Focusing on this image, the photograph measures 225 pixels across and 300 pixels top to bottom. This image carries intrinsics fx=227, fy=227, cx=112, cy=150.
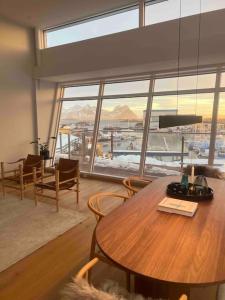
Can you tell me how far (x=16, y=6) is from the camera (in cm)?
486

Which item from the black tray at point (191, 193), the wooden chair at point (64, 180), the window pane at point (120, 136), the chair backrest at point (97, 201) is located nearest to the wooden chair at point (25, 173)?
the wooden chair at point (64, 180)

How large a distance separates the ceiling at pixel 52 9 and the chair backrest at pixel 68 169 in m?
3.25

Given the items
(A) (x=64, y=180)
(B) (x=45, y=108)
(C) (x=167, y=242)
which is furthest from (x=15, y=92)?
(C) (x=167, y=242)

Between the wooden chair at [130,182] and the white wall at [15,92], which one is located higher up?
the white wall at [15,92]

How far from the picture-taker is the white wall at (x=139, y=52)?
389 centimetres

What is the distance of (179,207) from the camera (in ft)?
6.20

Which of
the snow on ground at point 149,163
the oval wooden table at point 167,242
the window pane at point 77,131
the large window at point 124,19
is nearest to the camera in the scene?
the oval wooden table at point 167,242

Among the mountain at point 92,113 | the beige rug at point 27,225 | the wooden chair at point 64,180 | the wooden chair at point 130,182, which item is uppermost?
the mountain at point 92,113

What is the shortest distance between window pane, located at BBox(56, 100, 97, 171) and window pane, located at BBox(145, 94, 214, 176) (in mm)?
1761

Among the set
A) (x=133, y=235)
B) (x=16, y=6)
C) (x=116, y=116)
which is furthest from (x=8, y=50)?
(x=133, y=235)

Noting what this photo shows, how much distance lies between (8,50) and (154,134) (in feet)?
13.4

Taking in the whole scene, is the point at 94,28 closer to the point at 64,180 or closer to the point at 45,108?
the point at 45,108

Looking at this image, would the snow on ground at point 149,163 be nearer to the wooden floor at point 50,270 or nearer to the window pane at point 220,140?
the window pane at point 220,140

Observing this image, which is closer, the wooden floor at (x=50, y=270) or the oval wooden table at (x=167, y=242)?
the oval wooden table at (x=167, y=242)
